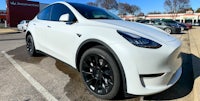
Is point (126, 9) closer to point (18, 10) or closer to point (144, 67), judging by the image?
point (18, 10)

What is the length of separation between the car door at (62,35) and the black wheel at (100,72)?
44 cm

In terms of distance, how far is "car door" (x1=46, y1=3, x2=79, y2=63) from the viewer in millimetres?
3686

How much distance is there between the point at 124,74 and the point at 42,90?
1.53 m

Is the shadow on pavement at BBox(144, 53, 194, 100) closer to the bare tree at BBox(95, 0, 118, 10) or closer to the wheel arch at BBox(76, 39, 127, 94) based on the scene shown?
the wheel arch at BBox(76, 39, 127, 94)

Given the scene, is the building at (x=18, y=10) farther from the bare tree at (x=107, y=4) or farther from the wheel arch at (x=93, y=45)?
the wheel arch at (x=93, y=45)

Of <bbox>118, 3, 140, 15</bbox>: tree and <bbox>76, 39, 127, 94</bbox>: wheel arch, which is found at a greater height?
<bbox>118, 3, 140, 15</bbox>: tree

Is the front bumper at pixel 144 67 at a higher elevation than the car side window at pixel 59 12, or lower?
lower

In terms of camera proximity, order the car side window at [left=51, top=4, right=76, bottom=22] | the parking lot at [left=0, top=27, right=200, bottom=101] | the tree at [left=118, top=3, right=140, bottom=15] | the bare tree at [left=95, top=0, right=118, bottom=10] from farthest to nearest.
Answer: the tree at [left=118, top=3, right=140, bottom=15] → the bare tree at [left=95, top=0, right=118, bottom=10] → the car side window at [left=51, top=4, right=76, bottom=22] → the parking lot at [left=0, top=27, right=200, bottom=101]

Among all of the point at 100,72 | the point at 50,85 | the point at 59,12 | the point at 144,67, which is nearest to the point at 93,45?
the point at 100,72

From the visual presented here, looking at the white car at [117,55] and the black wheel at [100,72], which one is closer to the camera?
the white car at [117,55]

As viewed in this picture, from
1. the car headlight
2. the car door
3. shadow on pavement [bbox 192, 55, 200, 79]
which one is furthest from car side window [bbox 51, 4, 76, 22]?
shadow on pavement [bbox 192, 55, 200, 79]

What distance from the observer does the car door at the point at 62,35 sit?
3686 millimetres

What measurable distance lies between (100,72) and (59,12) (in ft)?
6.55

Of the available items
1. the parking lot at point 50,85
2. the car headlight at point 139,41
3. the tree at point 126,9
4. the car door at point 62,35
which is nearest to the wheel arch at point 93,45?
the car door at point 62,35
